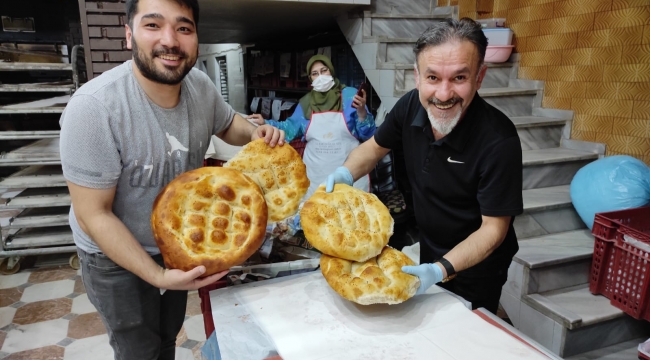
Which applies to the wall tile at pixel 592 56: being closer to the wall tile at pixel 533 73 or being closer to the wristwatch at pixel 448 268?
the wall tile at pixel 533 73

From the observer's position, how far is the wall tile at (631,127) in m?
3.06

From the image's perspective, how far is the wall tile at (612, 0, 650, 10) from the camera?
3012 millimetres

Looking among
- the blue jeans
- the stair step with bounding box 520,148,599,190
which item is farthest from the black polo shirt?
the stair step with bounding box 520,148,599,190

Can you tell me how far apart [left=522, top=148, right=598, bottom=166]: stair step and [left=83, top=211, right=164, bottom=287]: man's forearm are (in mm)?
2997

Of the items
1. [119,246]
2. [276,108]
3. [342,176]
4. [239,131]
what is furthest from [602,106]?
[276,108]

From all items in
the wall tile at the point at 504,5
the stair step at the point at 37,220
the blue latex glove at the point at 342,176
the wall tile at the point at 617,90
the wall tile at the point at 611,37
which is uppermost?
the wall tile at the point at 504,5

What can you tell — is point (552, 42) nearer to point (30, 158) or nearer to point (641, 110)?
point (641, 110)

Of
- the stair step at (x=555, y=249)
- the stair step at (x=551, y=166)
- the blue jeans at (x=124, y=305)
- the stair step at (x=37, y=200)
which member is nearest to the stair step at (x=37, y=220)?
the stair step at (x=37, y=200)

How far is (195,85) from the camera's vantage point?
5.12ft

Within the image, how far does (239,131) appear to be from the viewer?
1715mm

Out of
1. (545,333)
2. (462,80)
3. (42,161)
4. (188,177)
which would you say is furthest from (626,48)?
(42,161)

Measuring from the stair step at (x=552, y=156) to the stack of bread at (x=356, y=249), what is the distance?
2.48m

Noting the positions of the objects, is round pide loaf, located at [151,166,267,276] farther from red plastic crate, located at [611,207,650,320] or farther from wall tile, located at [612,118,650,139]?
wall tile, located at [612,118,650,139]

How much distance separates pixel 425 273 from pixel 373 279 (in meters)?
0.19
